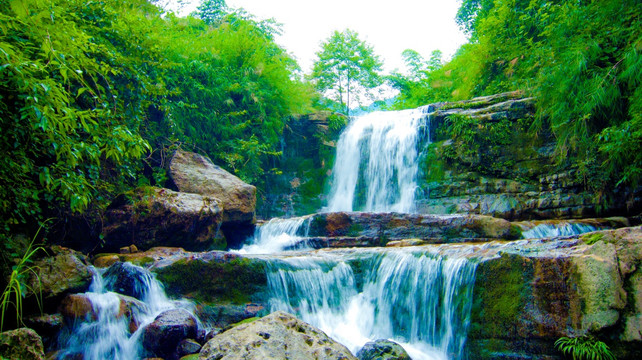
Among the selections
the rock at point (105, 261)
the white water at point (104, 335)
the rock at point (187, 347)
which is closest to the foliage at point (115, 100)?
the rock at point (105, 261)

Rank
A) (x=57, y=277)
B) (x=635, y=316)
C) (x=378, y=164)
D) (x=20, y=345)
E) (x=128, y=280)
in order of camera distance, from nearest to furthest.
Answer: (x=20, y=345) < (x=635, y=316) < (x=57, y=277) < (x=128, y=280) < (x=378, y=164)

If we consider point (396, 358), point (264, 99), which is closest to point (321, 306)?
point (396, 358)

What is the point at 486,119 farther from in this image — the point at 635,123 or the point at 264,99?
the point at 264,99

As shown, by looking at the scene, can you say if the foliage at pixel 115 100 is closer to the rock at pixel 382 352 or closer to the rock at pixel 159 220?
the rock at pixel 159 220

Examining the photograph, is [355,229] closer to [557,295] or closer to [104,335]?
[557,295]

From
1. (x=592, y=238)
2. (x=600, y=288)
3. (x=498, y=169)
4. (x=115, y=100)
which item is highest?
(x=115, y=100)

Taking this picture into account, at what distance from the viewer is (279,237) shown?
9156 mm

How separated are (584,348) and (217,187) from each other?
7614 millimetres

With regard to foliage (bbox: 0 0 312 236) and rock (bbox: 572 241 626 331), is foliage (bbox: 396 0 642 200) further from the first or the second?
foliage (bbox: 0 0 312 236)

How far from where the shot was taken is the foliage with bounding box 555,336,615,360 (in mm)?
3434

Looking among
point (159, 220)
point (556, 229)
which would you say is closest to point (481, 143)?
point (556, 229)

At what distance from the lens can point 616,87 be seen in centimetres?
780

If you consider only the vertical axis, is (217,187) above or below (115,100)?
below

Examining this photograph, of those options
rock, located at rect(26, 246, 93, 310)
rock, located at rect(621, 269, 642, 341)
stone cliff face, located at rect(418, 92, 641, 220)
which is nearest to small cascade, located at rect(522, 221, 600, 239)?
stone cliff face, located at rect(418, 92, 641, 220)
